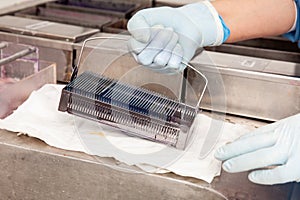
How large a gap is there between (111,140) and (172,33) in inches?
12.9

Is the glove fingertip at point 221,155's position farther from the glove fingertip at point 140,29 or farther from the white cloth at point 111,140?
the glove fingertip at point 140,29

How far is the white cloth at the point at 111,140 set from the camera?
96cm

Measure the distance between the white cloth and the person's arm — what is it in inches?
11.4

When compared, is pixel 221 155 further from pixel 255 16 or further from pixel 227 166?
pixel 255 16

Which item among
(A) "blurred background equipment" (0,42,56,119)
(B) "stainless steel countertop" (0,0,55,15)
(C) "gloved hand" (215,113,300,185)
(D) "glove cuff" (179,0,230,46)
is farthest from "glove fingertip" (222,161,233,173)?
(B) "stainless steel countertop" (0,0,55,15)

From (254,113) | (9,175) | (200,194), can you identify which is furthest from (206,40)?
(9,175)

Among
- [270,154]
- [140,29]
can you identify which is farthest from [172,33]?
[270,154]

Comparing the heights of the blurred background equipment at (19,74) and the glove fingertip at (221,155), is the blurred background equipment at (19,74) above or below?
below

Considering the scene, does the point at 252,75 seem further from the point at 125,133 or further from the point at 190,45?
the point at 125,133

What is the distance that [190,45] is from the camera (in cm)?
111

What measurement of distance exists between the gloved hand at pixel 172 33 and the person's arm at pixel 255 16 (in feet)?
0.12

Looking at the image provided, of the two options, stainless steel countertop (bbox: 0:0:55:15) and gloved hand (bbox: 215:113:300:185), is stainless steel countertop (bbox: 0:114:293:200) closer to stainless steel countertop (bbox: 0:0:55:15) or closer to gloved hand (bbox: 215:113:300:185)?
gloved hand (bbox: 215:113:300:185)

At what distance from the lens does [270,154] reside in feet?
2.76

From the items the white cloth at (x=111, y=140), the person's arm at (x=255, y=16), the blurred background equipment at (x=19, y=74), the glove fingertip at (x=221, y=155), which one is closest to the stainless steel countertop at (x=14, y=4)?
the blurred background equipment at (x=19, y=74)
